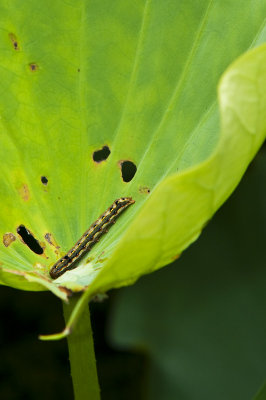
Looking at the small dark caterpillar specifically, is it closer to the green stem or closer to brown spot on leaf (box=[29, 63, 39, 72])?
the green stem

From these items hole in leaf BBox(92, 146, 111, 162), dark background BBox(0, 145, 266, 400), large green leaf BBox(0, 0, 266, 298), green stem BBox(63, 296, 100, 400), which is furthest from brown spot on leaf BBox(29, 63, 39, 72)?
dark background BBox(0, 145, 266, 400)

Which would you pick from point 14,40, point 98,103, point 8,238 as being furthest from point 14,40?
point 8,238

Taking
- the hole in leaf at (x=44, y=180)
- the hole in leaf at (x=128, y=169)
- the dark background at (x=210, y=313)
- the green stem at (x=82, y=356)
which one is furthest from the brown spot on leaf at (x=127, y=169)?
the dark background at (x=210, y=313)

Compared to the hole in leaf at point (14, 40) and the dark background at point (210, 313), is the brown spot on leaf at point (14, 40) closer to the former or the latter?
the hole in leaf at point (14, 40)

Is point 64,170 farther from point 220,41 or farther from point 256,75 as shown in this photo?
point 256,75

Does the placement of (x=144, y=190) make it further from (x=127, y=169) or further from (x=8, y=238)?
(x=8, y=238)

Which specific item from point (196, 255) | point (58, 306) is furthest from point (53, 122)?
point (58, 306)
